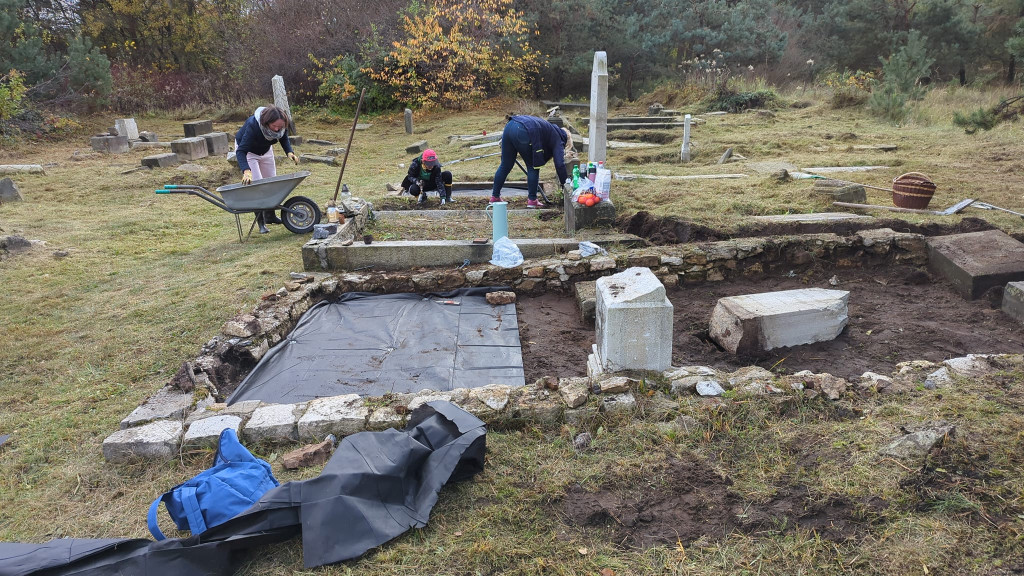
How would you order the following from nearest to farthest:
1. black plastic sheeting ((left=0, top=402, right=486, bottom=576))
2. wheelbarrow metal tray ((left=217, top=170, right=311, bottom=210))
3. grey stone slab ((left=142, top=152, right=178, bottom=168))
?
black plastic sheeting ((left=0, top=402, right=486, bottom=576))
wheelbarrow metal tray ((left=217, top=170, right=311, bottom=210))
grey stone slab ((left=142, top=152, right=178, bottom=168))

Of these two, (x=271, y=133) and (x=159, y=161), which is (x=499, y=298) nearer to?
(x=271, y=133)

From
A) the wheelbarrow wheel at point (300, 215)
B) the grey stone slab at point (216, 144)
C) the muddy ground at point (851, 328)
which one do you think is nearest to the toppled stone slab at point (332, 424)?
the muddy ground at point (851, 328)

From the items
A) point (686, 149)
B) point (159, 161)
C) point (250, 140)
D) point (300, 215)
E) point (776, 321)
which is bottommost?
point (776, 321)

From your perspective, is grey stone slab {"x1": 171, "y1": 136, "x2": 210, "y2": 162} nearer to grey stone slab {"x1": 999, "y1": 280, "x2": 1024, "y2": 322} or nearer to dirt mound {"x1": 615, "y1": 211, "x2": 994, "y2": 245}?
dirt mound {"x1": 615, "y1": 211, "x2": 994, "y2": 245}

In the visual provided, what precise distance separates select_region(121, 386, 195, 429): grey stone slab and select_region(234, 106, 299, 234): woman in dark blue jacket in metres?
3.88

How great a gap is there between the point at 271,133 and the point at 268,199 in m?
0.80

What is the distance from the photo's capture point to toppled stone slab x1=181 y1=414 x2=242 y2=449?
3.20 m

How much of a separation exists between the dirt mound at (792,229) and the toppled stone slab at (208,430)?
4480mm

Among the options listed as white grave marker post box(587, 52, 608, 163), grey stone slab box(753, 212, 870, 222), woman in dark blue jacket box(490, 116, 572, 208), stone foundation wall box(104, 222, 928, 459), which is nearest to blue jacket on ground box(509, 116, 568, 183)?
woman in dark blue jacket box(490, 116, 572, 208)

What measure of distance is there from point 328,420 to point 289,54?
22.4 meters

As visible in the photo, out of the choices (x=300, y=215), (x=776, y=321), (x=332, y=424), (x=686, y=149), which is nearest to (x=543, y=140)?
(x=300, y=215)

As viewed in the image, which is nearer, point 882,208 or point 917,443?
point 917,443

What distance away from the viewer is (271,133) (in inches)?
282

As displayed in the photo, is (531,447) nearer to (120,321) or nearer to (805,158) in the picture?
(120,321)
